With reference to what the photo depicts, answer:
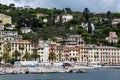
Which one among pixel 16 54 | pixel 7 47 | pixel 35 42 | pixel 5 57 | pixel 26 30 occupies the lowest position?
pixel 5 57

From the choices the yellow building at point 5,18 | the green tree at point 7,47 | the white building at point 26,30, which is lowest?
the green tree at point 7,47

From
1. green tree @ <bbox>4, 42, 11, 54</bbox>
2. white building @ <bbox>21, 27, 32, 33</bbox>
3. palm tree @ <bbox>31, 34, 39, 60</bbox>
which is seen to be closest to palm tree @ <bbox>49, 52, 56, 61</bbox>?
palm tree @ <bbox>31, 34, 39, 60</bbox>

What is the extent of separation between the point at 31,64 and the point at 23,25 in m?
79.7

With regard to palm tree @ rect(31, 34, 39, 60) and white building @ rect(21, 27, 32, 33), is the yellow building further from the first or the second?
palm tree @ rect(31, 34, 39, 60)

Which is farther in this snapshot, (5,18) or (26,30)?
(5,18)

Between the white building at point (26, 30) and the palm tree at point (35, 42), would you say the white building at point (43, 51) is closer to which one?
the palm tree at point (35, 42)

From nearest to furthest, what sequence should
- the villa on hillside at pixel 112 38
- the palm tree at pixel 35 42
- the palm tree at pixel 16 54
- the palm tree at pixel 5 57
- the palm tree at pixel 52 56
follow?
the palm tree at pixel 5 57 < the palm tree at pixel 16 54 < the palm tree at pixel 35 42 < the palm tree at pixel 52 56 < the villa on hillside at pixel 112 38

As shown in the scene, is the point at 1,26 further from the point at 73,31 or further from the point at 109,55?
the point at 109,55

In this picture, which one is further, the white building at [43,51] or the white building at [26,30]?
the white building at [26,30]

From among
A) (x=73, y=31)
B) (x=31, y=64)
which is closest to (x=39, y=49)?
(x=31, y=64)

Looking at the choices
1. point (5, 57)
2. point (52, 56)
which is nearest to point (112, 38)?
point (52, 56)

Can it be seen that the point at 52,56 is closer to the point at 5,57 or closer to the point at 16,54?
the point at 16,54

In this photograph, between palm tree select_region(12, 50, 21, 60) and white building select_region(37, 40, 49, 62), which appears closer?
palm tree select_region(12, 50, 21, 60)

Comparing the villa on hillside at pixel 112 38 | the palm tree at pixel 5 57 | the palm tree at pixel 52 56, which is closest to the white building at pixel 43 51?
the palm tree at pixel 52 56
